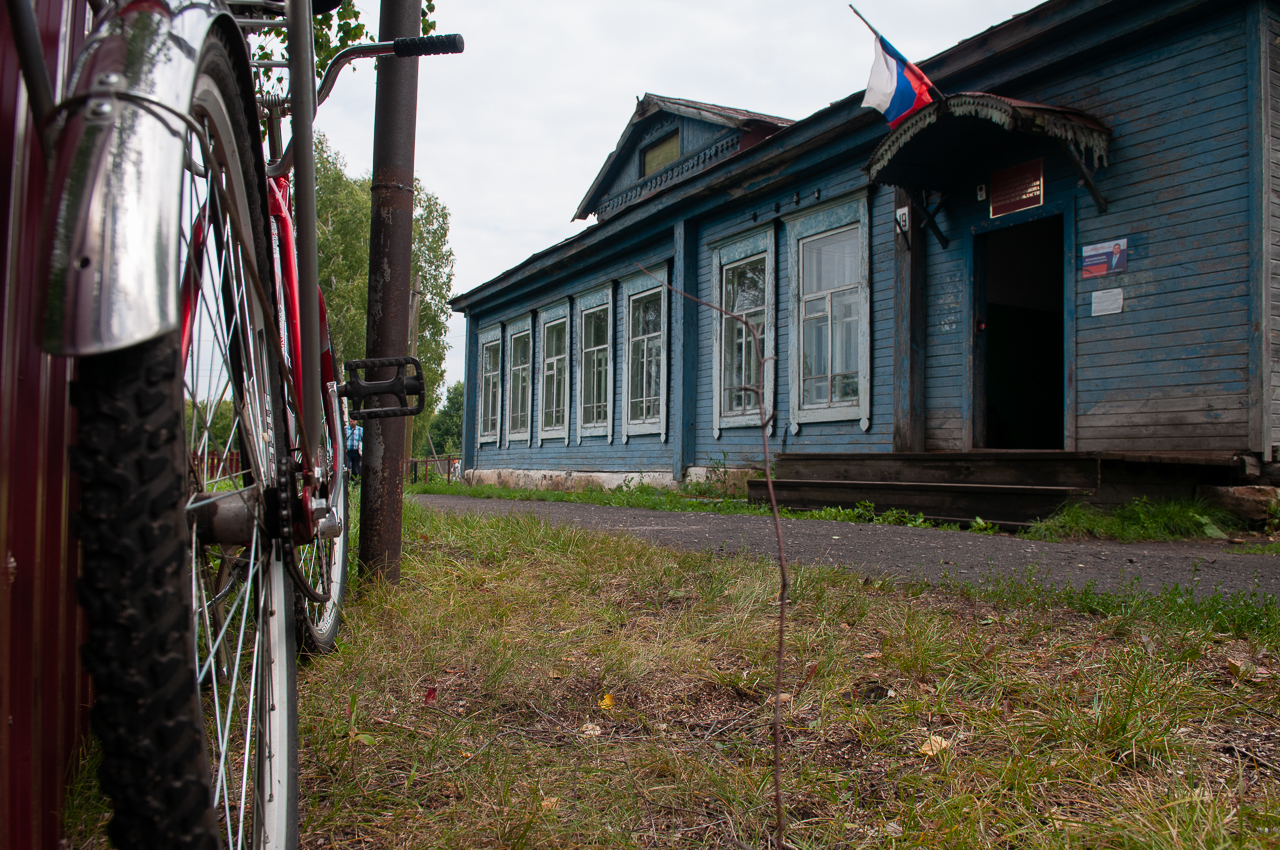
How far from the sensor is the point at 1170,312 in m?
6.22

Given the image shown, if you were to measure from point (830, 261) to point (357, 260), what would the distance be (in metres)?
23.9

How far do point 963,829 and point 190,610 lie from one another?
1121 millimetres

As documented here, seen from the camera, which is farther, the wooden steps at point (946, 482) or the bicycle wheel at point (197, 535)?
the wooden steps at point (946, 482)

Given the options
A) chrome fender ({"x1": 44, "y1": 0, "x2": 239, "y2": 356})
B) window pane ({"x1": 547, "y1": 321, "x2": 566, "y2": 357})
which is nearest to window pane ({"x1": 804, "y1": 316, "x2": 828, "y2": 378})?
window pane ({"x1": 547, "y1": 321, "x2": 566, "y2": 357})

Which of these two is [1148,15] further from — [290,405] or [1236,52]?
[290,405]

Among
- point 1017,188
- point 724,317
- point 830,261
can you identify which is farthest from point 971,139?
point 724,317

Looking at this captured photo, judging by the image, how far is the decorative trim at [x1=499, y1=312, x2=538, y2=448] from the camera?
15969 mm

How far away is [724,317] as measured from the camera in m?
10.5

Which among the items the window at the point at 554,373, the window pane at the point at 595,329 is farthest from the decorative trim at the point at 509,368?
the window pane at the point at 595,329

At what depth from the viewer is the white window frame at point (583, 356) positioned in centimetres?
1331

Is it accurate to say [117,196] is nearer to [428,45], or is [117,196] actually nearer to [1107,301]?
[428,45]

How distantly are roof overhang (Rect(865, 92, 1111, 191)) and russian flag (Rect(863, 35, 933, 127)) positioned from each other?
10 cm

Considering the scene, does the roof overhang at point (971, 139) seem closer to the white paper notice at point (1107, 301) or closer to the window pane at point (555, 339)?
the white paper notice at point (1107, 301)

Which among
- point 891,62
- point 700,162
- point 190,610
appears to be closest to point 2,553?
point 190,610
